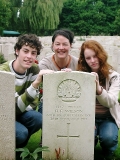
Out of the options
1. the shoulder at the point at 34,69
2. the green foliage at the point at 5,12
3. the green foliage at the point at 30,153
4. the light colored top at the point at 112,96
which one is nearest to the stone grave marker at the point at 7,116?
A: the green foliage at the point at 30,153

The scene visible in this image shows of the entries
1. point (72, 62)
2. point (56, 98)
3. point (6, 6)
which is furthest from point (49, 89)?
point (6, 6)

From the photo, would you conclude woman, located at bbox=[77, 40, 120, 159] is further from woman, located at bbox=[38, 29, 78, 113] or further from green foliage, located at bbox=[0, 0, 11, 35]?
green foliage, located at bbox=[0, 0, 11, 35]

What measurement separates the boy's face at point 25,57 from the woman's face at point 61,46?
447 mm

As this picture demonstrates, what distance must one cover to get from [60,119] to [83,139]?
34 centimetres

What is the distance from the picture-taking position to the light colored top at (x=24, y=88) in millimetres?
3637

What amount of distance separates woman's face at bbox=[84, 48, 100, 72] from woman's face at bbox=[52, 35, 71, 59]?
0.35 metres

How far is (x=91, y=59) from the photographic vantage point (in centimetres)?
395

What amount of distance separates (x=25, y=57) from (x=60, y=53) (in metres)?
0.61

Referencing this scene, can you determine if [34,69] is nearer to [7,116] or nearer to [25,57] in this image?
[25,57]

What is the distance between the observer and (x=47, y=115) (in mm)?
3641

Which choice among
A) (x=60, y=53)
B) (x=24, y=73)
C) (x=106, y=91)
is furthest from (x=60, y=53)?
(x=106, y=91)

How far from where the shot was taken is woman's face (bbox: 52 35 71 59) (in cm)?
423

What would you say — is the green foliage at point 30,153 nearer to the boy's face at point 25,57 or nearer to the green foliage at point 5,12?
the boy's face at point 25,57

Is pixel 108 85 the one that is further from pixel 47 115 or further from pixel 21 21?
pixel 21 21
